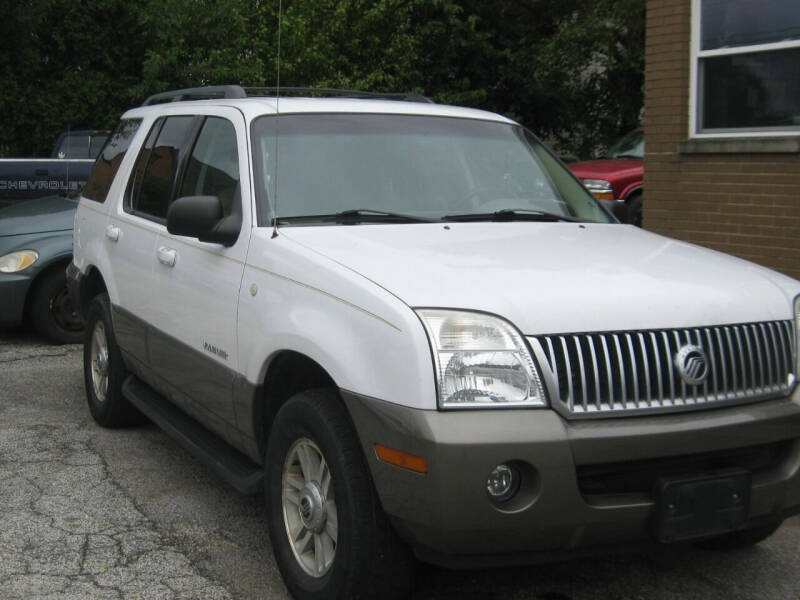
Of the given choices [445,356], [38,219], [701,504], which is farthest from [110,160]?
[701,504]

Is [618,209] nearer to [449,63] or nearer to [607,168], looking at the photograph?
[607,168]

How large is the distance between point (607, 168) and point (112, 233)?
8420 millimetres

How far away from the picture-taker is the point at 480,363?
10.3 ft

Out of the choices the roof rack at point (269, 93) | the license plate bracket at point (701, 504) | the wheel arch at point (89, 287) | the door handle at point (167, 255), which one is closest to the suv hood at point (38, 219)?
the wheel arch at point (89, 287)

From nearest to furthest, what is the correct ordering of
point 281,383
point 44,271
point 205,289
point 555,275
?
1. point 555,275
2. point 281,383
3. point 205,289
4. point 44,271

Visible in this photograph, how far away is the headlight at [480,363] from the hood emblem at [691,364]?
50cm

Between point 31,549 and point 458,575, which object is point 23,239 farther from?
point 458,575

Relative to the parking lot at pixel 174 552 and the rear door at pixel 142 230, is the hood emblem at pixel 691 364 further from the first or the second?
the rear door at pixel 142 230

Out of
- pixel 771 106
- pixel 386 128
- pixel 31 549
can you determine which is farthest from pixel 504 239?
pixel 771 106

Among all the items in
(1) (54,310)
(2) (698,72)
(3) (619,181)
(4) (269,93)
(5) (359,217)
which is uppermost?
(2) (698,72)

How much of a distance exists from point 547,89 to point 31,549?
19.3 metres

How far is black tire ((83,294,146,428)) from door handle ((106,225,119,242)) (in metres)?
0.40

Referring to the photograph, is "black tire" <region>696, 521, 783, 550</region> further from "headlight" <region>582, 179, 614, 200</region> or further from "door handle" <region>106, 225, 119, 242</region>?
"headlight" <region>582, 179, 614, 200</region>

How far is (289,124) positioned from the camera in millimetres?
4590
